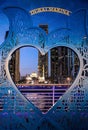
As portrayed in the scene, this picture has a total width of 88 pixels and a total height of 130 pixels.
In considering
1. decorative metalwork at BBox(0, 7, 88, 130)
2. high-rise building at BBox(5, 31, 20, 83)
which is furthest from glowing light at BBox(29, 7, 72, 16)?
high-rise building at BBox(5, 31, 20, 83)

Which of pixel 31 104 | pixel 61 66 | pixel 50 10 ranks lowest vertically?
pixel 31 104

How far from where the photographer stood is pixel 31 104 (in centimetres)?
409

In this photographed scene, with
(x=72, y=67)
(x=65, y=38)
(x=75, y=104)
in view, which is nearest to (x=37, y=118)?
(x=75, y=104)

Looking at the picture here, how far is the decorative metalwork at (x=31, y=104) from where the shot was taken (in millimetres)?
4109

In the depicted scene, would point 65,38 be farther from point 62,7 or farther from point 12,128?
point 12,128

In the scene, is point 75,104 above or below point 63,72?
below

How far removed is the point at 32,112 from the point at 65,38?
4.25 feet

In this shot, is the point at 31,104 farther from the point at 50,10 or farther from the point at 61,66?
the point at 50,10

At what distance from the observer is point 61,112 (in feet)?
13.5

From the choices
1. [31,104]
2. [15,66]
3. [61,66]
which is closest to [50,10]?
[61,66]

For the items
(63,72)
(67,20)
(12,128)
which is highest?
(67,20)

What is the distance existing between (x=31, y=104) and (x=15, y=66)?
0.66m

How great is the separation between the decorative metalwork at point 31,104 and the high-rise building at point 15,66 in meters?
0.06

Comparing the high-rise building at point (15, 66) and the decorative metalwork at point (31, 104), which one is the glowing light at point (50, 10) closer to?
the decorative metalwork at point (31, 104)
